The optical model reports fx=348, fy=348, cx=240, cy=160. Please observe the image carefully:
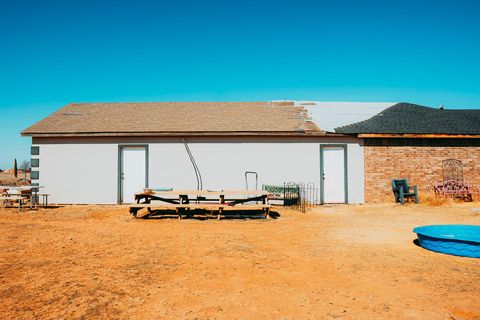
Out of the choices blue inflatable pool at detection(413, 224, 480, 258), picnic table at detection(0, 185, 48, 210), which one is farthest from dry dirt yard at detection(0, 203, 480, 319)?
picnic table at detection(0, 185, 48, 210)

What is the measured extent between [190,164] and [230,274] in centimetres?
944

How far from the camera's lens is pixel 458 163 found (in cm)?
1446

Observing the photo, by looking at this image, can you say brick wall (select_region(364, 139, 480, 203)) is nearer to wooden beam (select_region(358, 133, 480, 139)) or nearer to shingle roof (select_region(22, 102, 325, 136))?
wooden beam (select_region(358, 133, 480, 139))

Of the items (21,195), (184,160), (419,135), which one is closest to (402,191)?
(419,135)

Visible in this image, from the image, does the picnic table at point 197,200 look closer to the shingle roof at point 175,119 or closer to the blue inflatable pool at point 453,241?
the shingle roof at point 175,119

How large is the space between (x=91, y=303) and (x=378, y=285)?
11.9ft

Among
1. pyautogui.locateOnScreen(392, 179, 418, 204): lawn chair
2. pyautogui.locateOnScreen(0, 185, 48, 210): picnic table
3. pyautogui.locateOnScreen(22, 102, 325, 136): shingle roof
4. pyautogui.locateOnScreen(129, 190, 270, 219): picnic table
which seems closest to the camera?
pyautogui.locateOnScreen(129, 190, 270, 219): picnic table

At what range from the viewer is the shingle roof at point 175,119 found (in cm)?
1416

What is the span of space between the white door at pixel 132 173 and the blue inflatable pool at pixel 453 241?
419 inches

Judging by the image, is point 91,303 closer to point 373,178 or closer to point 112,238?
point 112,238

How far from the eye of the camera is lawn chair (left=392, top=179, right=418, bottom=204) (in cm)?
1359

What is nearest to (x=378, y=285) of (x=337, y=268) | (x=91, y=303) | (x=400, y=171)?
(x=337, y=268)

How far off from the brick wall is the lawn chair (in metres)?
0.27

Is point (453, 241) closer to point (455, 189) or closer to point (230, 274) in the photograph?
point (230, 274)
